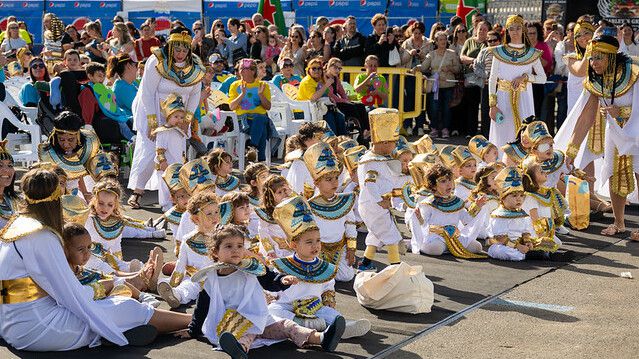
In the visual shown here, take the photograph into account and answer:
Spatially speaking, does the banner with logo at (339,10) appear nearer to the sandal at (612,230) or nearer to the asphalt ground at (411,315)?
the asphalt ground at (411,315)

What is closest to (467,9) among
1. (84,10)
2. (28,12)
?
(84,10)

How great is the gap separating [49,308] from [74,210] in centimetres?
149

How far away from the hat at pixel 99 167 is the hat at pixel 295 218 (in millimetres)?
3162

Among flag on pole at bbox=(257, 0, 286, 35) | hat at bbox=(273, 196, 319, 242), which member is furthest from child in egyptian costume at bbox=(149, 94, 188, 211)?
flag on pole at bbox=(257, 0, 286, 35)

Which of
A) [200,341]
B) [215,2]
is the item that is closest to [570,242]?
[200,341]

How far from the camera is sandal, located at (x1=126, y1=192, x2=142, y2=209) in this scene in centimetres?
1084

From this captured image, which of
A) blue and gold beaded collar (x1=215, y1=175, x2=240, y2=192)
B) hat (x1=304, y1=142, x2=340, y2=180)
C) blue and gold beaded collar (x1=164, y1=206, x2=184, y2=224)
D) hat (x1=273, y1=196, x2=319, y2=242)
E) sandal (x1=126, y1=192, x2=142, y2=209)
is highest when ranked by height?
hat (x1=304, y1=142, x2=340, y2=180)

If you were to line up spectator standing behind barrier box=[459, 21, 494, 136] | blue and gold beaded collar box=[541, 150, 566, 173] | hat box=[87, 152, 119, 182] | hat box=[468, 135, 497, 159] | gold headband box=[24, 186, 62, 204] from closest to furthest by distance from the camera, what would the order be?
Answer: gold headband box=[24, 186, 62, 204] < hat box=[87, 152, 119, 182] < blue and gold beaded collar box=[541, 150, 566, 173] < hat box=[468, 135, 497, 159] < spectator standing behind barrier box=[459, 21, 494, 136]

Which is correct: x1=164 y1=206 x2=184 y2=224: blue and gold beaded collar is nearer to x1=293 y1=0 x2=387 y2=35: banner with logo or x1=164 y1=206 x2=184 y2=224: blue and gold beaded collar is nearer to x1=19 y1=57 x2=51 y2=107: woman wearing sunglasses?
x1=19 y1=57 x2=51 y2=107: woman wearing sunglasses

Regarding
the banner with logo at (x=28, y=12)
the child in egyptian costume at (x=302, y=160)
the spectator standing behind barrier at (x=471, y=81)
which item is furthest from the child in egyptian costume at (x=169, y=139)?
the banner with logo at (x=28, y=12)

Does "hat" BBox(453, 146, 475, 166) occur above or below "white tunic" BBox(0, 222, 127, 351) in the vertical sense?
above

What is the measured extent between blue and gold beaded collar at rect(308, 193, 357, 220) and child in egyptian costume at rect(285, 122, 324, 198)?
114cm

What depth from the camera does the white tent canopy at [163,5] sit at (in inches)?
837

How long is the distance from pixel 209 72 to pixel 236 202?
5385mm
